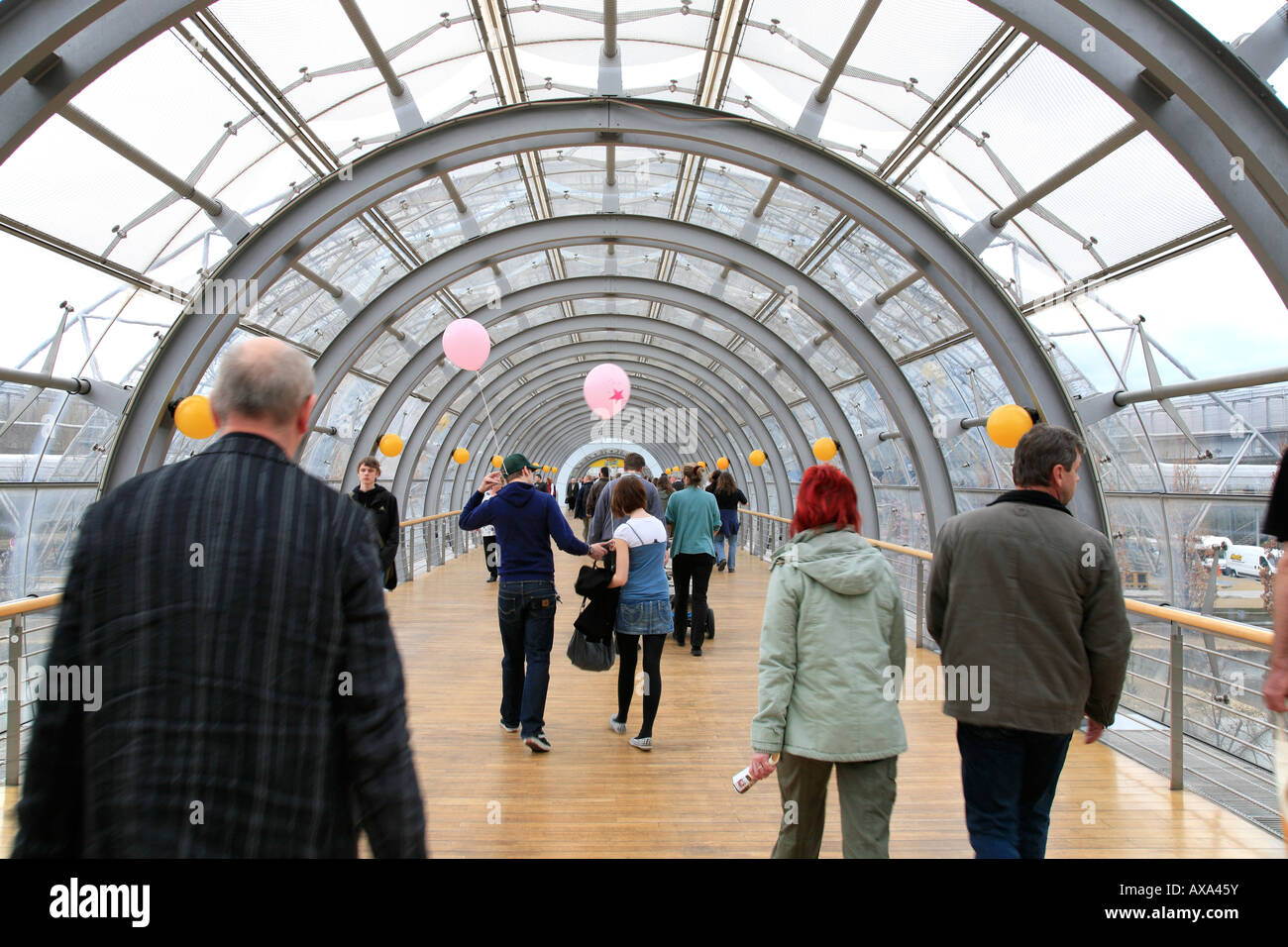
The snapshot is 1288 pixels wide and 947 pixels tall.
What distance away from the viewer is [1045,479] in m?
2.83

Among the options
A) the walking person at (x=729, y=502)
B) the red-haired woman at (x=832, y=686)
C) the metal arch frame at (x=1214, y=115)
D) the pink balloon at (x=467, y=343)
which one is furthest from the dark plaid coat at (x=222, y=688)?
the walking person at (x=729, y=502)

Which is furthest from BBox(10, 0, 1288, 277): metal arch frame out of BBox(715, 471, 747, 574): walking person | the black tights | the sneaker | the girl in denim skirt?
BBox(715, 471, 747, 574): walking person

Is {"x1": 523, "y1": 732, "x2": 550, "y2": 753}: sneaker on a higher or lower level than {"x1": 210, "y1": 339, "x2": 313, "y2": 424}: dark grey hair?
lower

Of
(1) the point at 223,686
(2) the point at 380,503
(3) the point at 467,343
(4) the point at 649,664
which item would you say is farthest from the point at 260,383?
(3) the point at 467,343

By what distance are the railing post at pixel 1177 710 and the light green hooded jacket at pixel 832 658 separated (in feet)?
8.77

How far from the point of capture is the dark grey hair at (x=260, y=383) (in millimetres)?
1718

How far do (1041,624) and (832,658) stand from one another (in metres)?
0.69

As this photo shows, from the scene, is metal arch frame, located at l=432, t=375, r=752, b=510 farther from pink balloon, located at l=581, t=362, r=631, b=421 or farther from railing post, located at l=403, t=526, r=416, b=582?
pink balloon, located at l=581, t=362, r=631, b=421

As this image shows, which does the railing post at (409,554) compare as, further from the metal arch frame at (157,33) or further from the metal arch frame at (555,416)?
the metal arch frame at (157,33)

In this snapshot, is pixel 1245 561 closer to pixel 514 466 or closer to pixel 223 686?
pixel 514 466

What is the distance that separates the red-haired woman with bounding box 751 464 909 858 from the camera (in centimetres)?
272

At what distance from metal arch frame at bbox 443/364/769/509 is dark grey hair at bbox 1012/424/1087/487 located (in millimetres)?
17421

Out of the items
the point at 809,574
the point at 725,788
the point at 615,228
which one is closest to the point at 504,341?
the point at 615,228

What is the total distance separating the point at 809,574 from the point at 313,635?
173cm
